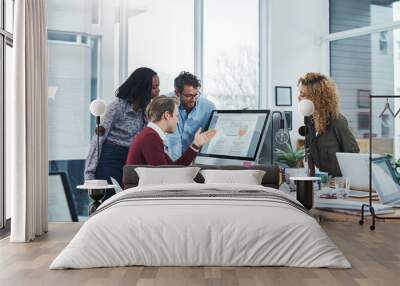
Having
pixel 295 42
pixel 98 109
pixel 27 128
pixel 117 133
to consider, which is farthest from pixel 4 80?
pixel 295 42

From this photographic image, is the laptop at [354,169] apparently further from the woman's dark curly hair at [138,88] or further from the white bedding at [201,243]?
the white bedding at [201,243]

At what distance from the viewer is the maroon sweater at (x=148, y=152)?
704 cm

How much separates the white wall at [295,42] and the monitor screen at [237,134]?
0.48 m

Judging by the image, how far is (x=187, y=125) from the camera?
287 inches

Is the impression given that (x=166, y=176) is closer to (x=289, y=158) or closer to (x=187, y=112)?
(x=187, y=112)

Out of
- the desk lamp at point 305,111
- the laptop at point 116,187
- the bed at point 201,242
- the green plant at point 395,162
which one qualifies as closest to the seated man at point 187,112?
the laptop at point 116,187

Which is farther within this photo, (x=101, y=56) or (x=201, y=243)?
(x=101, y=56)

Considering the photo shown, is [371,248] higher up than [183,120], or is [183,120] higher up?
[183,120]

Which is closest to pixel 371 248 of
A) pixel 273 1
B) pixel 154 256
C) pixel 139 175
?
pixel 154 256

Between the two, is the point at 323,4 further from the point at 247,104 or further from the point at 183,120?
the point at 183,120

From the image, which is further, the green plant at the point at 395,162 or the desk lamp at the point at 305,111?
the green plant at the point at 395,162

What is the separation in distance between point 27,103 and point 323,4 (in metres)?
4.13

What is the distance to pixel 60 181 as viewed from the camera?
7289 millimetres

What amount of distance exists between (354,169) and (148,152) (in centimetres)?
239
